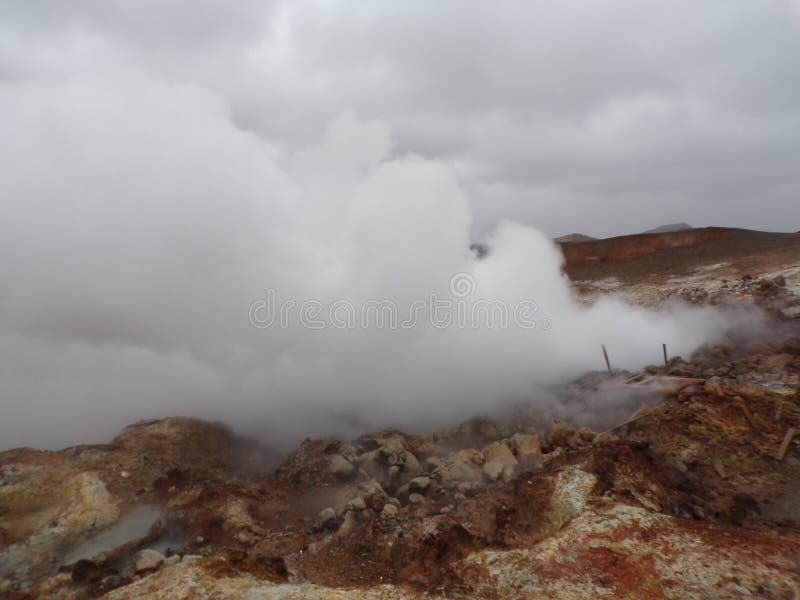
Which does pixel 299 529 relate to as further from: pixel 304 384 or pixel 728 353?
pixel 728 353

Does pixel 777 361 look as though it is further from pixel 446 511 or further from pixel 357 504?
pixel 357 504

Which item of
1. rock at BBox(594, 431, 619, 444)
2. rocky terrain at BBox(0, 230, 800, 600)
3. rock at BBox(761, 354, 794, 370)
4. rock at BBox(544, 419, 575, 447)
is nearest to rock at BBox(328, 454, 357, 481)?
rocky terrain at BBox(0, 230, 800, 600)

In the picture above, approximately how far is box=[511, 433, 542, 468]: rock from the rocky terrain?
2 cm

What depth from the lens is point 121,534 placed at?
5316 mm

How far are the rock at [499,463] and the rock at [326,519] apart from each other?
2.15 metres

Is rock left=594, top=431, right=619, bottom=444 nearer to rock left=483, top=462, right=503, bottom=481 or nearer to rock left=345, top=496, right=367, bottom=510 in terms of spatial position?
rock left=483, top=462, right=503, bottom=481

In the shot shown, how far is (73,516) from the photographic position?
550 cm

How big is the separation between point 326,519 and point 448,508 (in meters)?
1.51

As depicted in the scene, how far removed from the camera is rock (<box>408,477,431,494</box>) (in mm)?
5680

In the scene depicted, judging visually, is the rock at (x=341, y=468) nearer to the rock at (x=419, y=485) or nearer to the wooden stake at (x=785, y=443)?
the rock at (x=419, y=485)

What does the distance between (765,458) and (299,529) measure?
5.78 m

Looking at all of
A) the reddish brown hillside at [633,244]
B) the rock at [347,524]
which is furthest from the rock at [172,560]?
the reddish brown hillside at [633,244]

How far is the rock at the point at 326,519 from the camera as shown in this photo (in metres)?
5.10

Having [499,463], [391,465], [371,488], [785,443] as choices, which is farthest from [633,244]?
[371,488]
